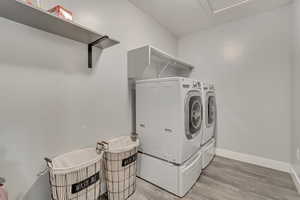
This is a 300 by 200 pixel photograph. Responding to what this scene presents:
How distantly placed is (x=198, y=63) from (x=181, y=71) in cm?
42

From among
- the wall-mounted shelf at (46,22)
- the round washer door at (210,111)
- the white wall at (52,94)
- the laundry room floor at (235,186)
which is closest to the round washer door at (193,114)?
the round washer door at (210,111)

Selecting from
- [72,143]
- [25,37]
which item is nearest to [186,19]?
[25,37]

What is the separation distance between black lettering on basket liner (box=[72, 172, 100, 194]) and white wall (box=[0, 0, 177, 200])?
1.16 ft

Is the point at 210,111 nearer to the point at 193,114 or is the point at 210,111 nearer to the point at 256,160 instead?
the point at 193,114

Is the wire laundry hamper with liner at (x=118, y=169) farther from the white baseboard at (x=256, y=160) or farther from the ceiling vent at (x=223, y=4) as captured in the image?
the ceiling vent at (x=223, y=4)

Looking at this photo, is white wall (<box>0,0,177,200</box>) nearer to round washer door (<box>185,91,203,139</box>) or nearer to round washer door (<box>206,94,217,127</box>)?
round washer door (<box>185,91,203,139</box>)

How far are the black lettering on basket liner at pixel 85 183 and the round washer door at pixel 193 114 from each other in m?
1.05

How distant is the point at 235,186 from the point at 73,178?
1.89 metres

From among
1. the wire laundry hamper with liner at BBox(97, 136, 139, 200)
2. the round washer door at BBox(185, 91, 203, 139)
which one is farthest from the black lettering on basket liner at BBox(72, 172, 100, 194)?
the round washer door at BBox(185, 91, 203, 139)

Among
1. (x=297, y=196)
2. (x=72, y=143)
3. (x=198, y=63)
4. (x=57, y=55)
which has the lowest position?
(x=297, y=196)

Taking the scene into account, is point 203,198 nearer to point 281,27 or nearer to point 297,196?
point 297,196

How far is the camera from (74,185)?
41.1 inches

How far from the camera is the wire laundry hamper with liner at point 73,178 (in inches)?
39.5

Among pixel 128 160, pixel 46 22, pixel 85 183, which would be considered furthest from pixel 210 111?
pixel 46 22
